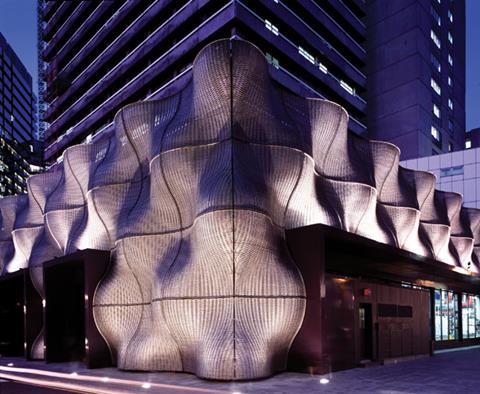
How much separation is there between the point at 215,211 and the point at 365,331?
9061 mm

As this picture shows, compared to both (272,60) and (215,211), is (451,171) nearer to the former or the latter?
(272,60)

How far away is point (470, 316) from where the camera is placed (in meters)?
34.4

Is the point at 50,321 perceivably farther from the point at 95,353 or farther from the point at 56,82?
the point at 56,82

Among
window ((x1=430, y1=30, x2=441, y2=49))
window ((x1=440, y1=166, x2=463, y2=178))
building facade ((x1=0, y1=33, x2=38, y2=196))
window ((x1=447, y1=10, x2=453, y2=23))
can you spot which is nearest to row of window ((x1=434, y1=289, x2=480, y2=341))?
window ((x1=440, y1=166, x2=463, y2=178))

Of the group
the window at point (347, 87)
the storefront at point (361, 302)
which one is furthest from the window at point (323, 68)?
the storefront at point (361, 302)

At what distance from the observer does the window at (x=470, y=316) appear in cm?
3353

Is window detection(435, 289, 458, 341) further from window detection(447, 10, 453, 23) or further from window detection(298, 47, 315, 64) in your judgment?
window detection(447, 10, 453, 23)

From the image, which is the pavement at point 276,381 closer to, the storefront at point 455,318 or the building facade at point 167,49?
the storefront at point 455,318

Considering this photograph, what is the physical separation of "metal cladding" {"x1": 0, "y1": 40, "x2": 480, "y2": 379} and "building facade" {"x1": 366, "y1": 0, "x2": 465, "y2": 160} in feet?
150

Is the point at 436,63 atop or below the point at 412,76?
atop

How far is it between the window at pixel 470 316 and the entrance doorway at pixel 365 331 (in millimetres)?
14969

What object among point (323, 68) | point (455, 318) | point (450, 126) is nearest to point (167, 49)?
point (323, 68)

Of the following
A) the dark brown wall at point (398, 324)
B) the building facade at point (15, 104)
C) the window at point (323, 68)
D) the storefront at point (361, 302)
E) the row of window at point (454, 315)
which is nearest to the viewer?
the storefront at point (361, 302)

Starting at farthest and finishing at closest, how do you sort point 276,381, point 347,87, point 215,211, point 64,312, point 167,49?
point 347,87 → point 167,49 → point 64,312 → point 215,211 → point 276,381
